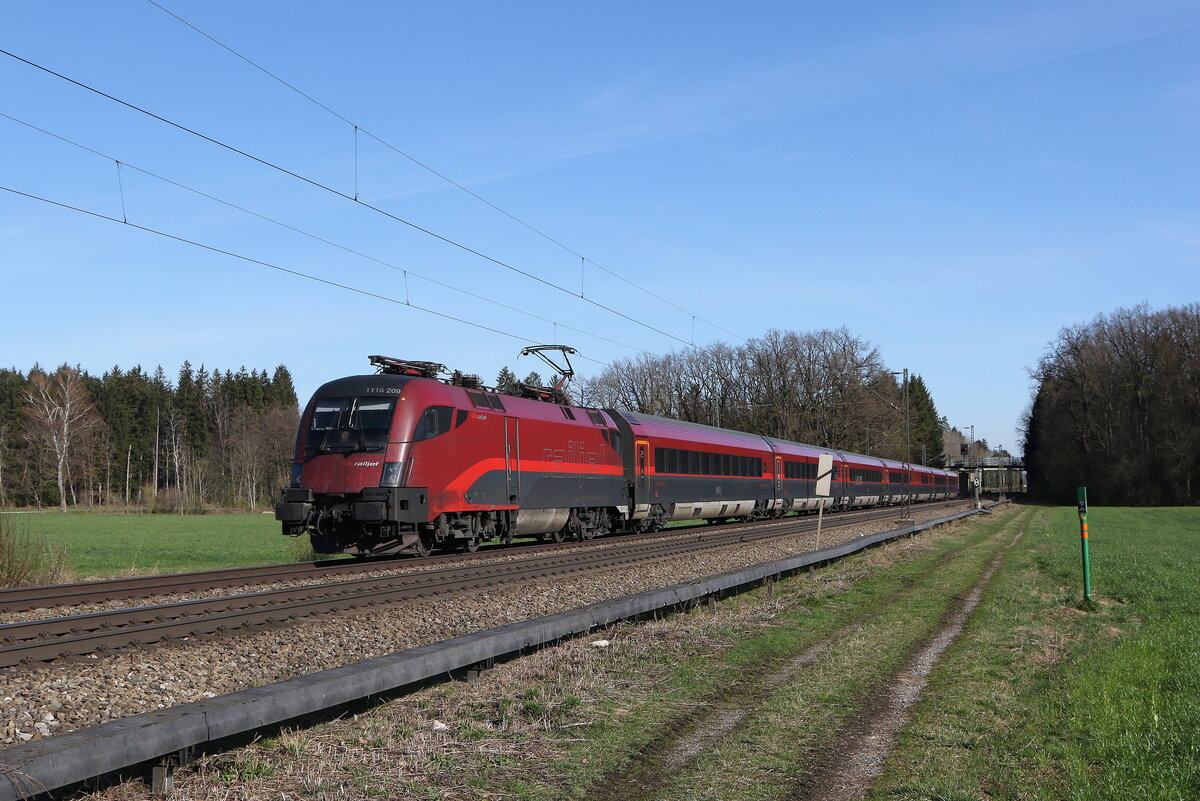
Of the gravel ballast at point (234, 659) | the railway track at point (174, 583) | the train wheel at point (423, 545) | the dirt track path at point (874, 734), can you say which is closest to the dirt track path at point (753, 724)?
the dirt track path at point (874, 734)

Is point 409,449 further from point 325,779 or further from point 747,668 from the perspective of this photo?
point 325,779

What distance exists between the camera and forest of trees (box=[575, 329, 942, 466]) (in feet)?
283

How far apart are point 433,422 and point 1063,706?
1367 centimetres

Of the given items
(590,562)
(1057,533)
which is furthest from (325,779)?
(1057,533)

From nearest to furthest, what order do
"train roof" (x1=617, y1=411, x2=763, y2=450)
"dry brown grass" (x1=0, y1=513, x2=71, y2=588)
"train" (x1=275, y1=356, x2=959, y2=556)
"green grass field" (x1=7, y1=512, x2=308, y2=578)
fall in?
1. "dry brown grass" (x1=0, y1=513, x2=71, y2=588)
2. "train" (x1=275, y1=356, x2=959, y2=556)
3. "green grass field" (x1=7, y1=512, x2=308, y2=578)
4. "train roof" (x1=617, y1=411, x2=763, y2=450)

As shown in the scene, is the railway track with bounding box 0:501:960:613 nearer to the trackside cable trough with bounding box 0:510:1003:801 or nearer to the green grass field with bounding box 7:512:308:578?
the green grass field with bounding box 7:512:308:578

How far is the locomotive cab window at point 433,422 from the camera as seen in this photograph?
1873 centimetres

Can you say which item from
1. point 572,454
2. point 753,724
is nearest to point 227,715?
point 753,724

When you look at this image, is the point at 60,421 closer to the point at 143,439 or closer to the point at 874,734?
the point at 143,439

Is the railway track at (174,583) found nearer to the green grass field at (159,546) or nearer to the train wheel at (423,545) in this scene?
the train wheel at (423,545)

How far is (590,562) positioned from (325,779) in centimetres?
1380

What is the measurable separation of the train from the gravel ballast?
4.38 metres

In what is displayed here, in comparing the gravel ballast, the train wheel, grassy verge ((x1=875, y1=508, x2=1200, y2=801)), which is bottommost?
grassy verge ((x1=875, y1=508, x2=1200, y2=801))

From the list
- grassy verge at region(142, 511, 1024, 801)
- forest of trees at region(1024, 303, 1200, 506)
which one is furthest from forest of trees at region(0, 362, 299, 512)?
forest of trees at region(1024, 303, 1200, 506)
